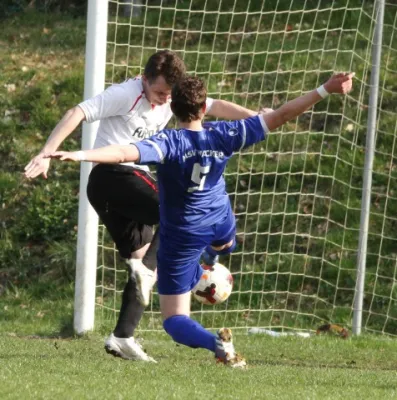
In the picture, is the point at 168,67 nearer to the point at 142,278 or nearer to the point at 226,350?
the point at 142,278

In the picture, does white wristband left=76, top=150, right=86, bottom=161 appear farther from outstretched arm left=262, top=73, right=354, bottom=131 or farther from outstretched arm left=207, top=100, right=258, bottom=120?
outstretched arm left=207, top=100, right=258, bottom=120

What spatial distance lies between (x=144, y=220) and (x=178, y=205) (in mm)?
740

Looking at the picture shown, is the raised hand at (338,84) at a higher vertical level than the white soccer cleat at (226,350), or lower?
higher

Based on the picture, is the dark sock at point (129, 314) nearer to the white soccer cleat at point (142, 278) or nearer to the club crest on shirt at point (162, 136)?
the white soccer cleat at point (142, 278)

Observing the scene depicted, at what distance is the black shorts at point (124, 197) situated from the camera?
7.54 m

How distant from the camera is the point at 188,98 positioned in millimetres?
6801

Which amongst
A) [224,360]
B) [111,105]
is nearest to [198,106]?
[111,105]

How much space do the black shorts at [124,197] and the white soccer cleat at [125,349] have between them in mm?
597

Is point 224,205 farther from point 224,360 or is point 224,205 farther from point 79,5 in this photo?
point 79,5

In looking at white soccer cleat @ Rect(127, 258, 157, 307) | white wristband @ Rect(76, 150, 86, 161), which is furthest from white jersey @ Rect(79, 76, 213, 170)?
white wristband @ Rect(76, 150, 86, 161)

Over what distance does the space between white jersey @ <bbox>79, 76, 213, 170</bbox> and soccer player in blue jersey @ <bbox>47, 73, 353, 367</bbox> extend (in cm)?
81

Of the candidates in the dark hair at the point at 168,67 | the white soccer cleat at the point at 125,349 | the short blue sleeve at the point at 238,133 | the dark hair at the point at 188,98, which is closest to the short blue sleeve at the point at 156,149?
the dark hair at the point at 188,98

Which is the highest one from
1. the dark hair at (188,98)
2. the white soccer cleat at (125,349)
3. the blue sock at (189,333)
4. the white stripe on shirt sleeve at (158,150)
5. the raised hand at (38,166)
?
the dark hair at (188,98)

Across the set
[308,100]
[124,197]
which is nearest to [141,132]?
[124,197]
